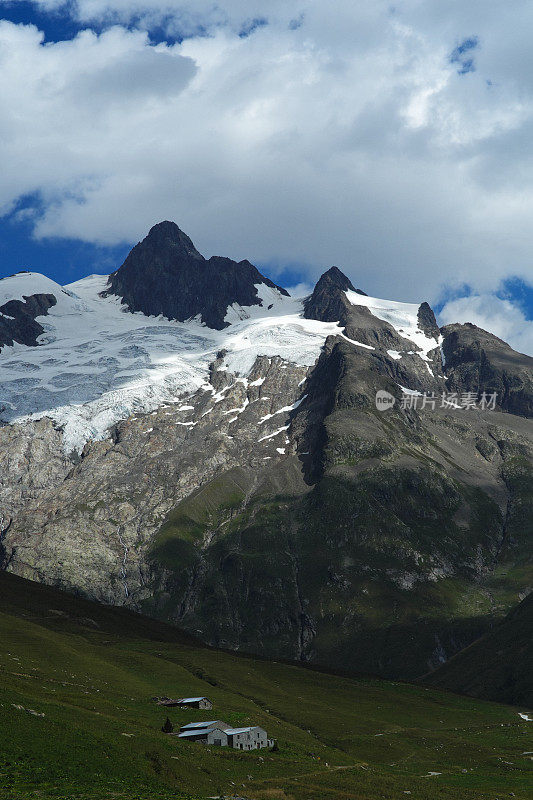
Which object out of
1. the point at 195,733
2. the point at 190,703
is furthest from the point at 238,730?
the point at 190,703

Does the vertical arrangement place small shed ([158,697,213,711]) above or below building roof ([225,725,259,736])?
below

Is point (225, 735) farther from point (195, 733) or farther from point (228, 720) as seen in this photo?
point (228, 720)

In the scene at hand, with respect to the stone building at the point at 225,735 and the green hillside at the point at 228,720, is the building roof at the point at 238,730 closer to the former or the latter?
the stone building at the point at 225,735

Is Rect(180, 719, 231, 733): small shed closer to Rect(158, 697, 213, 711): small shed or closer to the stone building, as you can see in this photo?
the stone building

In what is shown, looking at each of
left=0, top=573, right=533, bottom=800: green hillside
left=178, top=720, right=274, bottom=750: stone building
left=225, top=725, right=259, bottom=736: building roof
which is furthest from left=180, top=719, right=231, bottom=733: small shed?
left=0, top=573, right=533, bottom=800: green hillside

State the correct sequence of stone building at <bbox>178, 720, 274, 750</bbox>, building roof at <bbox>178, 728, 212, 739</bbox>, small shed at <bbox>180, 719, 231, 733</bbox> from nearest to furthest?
building roof at <bbox>178, 728, 212, 739</bbox> < stone building at <bbox>178, 720, 274, 750</bbox> < small shed at <bbox>180, 719, 231, 733</bbox>

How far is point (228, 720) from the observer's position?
10738 centimetres

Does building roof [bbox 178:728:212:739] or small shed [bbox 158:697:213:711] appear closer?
building roof [bbox 178:728:212:739]

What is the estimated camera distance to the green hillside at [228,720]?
64938mm

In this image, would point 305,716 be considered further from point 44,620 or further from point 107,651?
point 44,620

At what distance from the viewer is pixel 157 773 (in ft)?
219

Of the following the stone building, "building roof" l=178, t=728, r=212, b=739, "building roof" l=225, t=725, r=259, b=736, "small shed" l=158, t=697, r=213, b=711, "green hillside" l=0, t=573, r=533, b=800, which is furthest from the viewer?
"small shed" l=158, t=697, r=213, b=711

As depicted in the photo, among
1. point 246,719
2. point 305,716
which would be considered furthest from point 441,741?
point 246,719

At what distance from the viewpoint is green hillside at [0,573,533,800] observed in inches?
2557
